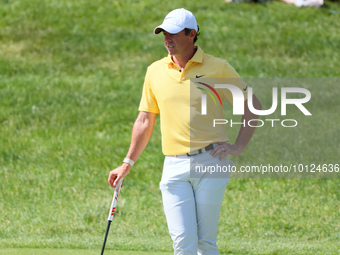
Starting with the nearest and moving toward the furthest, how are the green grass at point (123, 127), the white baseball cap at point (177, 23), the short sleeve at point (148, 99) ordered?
the white baseball cap at point (177, 23)
the short sleeve at point (148, 99)
the green grass at point (123, 127)

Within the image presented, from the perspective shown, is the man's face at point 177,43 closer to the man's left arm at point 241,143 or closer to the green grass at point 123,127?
the man's left arm at point 241,143

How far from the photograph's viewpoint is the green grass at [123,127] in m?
9.08

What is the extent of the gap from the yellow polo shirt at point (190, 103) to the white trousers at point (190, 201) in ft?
0.37

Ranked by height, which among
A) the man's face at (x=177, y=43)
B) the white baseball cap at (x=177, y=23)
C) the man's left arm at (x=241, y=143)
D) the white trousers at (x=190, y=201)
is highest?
the white baseball cap at (x=177, y=23)

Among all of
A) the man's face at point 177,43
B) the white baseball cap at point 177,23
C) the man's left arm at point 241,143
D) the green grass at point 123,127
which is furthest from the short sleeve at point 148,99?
the green grass at point 123,127

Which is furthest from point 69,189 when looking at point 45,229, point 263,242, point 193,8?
point 193,8

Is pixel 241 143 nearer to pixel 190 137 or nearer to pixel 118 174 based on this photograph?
pixel 190 137

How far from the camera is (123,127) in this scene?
43.2ft

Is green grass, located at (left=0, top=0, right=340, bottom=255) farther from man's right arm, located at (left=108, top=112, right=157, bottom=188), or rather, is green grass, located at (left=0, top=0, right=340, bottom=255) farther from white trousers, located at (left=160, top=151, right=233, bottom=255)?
white trousers, located at (left=160, top=151, right=233, bottom=255)

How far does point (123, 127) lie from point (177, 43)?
8597 mm

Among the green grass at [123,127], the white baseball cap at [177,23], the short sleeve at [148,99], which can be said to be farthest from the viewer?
the green grass at [123,127]

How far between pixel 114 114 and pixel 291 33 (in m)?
6.79

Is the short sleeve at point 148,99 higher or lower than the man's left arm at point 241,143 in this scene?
higher

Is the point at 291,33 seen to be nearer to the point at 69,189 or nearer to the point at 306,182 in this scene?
the point at 306,182
